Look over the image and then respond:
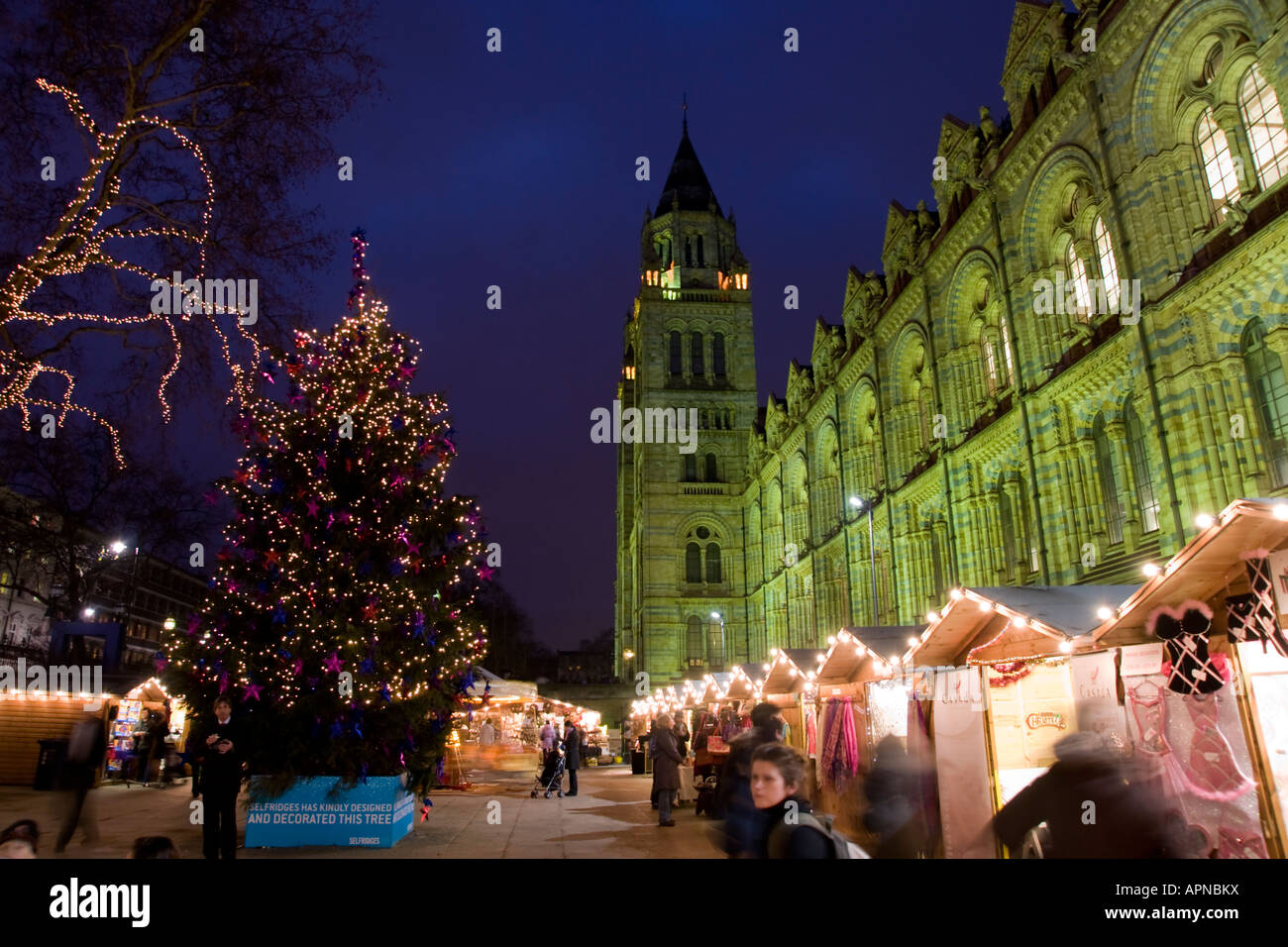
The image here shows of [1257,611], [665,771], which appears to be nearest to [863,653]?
[665,771]

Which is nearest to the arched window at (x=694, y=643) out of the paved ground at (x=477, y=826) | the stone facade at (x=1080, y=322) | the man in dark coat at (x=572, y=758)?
the stone facade at (x=1080, y=322)

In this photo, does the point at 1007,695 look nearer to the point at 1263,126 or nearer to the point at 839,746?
the point at 839,746

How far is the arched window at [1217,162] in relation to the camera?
14.7 meters

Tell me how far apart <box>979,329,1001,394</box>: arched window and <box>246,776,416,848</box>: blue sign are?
20.9 meters

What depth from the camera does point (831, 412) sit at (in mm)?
37812

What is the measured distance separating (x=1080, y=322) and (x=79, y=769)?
2131 cm

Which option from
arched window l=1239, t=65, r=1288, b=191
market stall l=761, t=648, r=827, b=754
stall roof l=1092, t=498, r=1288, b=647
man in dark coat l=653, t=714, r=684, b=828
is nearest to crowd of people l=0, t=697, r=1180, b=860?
stall roof l=1092, t=498, r=1288, b=647

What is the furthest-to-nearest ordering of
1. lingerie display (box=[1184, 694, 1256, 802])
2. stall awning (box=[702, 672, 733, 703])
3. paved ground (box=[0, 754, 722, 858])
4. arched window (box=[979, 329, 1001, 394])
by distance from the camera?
→ arched window (box=[979, 329, 1001, 394]) < stall awning (box=[702, 672, 733, 703]) < paved ground (box=[0, 754, 722, 858]) < lingerie display (box=[1184, 694, 1256, 802])

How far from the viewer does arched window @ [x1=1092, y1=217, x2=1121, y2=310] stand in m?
17.9

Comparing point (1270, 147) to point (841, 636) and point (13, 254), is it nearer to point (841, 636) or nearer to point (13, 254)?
point (841, 636)

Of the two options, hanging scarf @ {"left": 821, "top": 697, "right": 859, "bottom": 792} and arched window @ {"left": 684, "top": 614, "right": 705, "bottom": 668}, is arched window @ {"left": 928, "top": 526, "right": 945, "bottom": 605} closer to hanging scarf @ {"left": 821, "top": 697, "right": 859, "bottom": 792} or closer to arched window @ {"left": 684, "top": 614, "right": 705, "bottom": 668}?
hanging scarf @ {"left": 821, "top": 697, "right": 859, "bottom": 792}

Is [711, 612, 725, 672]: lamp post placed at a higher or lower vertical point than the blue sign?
higher

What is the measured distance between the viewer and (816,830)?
3.02 meters

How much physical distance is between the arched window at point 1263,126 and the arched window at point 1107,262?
11.5ft
